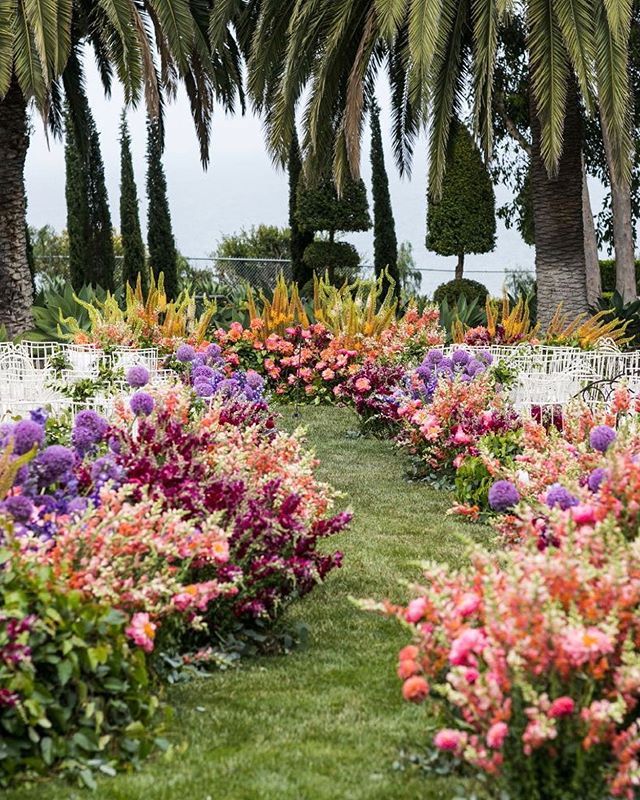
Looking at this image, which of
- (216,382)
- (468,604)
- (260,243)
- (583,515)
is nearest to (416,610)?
(468,604)

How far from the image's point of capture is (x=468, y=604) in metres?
2.76

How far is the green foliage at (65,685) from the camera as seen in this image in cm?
289

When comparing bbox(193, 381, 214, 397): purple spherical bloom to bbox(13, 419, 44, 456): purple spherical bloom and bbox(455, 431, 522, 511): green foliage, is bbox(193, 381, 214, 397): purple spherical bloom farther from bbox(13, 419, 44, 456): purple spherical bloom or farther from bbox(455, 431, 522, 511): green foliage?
bbox(13, 419, 44, 456): purple spherical bloom

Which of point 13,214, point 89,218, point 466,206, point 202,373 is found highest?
point 89,218

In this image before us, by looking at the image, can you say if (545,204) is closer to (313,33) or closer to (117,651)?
(313,33)

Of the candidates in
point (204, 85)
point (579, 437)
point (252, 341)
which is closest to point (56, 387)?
point (579, 437)

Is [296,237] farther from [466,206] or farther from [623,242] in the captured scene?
[623,242]

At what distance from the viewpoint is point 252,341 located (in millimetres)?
11617

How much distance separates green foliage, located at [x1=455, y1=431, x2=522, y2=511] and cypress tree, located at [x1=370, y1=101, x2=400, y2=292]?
1568 centimetres

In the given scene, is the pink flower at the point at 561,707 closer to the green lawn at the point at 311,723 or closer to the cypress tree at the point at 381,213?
the green lawn at the point at 311,723

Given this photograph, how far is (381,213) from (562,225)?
1083cm

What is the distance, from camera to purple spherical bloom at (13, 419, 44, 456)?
3.60m

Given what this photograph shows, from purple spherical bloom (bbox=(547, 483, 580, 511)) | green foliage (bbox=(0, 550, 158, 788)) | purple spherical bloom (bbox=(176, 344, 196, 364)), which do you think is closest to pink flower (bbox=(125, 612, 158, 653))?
green foliage (bbox=(0, 550, 158, 788))

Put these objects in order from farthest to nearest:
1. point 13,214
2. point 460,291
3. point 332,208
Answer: point 332,208
point 460,291
point 13,214
